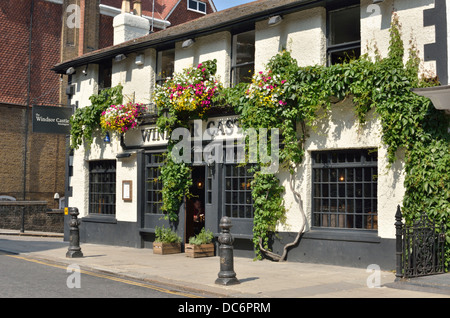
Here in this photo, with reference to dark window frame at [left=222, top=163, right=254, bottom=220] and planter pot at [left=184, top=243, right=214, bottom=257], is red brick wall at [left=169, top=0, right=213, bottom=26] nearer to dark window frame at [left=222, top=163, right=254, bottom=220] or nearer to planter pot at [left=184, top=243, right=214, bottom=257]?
dark window frame at [left=222, top=163, right=254, bottom=220]

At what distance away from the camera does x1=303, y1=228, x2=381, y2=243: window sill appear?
12430 mm

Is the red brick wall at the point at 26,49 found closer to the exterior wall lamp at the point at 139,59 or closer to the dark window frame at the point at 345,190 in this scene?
the exterior wall lamp at the point at 139,59

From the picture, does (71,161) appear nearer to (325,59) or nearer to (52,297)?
(325,59)

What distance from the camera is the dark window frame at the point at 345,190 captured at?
501 inches

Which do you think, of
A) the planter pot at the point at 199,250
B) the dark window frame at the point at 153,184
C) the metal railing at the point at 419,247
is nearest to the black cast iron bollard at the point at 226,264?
the metal railing at the point at 419,247

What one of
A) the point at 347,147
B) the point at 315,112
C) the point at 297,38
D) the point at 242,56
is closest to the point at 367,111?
the point at 347,147

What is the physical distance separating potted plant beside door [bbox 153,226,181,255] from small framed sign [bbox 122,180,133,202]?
7.26ft

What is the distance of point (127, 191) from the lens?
60.1 feet

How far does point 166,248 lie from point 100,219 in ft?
13.8

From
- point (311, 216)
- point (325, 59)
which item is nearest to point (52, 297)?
point (311, 216)

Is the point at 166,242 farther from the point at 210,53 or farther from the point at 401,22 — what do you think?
the point at 401,22

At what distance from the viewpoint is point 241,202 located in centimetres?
1512

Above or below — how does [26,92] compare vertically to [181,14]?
below

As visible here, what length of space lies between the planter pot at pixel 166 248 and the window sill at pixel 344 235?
4.20 meters
